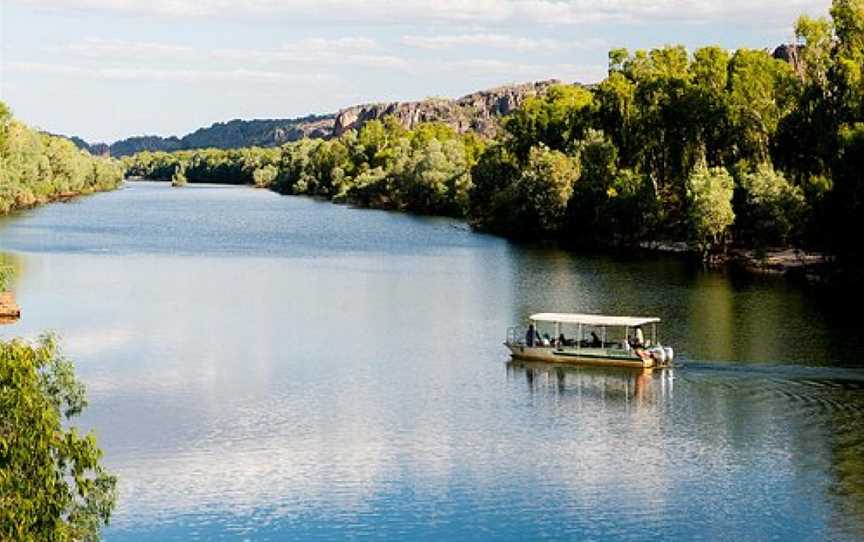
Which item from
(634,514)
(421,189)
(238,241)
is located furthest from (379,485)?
(421,189)

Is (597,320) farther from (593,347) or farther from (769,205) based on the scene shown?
(769,205)

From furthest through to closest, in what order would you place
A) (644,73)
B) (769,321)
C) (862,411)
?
1. (644,73)
2. (769,321)
3. (862,411)

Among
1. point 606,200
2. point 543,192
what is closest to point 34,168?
point 543,192

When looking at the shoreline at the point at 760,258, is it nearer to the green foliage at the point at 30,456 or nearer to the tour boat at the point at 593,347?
the tour boat at the point at 593,347

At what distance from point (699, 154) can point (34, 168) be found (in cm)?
7501

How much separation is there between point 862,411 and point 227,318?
2859 centimetres

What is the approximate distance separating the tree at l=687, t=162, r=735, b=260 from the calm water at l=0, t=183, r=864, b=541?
5.17 metres

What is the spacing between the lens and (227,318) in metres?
57.0

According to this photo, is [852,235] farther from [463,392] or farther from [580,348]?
[463,392]

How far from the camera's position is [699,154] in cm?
8962

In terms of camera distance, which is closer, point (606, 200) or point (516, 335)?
point (516, 335)

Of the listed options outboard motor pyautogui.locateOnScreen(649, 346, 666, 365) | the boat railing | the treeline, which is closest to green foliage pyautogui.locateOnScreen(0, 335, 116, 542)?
outboard motor pyautogui.locateOnScreen(649, 346, 666, 365)

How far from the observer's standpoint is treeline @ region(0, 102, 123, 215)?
4727 inches

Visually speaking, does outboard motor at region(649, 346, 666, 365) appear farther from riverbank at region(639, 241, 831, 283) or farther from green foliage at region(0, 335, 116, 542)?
green foliage at region(0, 335, 116, 542)
